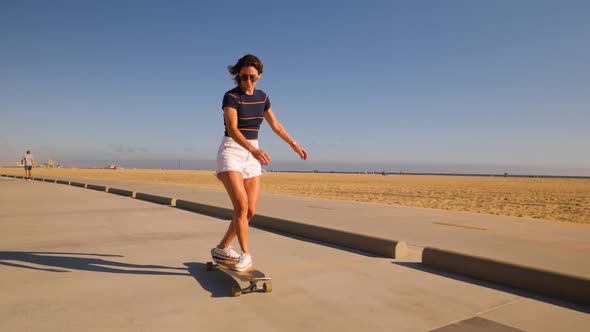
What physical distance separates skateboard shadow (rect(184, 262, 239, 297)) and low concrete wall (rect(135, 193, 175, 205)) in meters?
6.78

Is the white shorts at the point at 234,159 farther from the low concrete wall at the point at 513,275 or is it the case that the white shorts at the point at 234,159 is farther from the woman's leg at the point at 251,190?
the low concrete wall at the point at 513,275

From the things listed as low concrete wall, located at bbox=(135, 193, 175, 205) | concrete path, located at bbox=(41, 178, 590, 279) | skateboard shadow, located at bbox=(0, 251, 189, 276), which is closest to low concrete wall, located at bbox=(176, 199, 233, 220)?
low concrete wall, located at bbox=(135, 193, 175, 205)

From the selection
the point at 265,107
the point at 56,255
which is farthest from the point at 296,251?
the point at 56,255

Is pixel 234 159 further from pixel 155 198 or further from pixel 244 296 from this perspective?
pixel 155 198

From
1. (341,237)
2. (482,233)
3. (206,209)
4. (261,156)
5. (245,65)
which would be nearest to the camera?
(261,156)

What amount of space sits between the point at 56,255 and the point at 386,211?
6618mm

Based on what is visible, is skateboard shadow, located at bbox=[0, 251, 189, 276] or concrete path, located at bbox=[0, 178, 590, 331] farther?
skateboard shadow, located at bbox=[0, 251, 189, 276]

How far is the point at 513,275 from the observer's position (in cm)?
366

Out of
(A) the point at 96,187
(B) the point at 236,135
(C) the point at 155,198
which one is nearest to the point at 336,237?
(B) the point at 236,135

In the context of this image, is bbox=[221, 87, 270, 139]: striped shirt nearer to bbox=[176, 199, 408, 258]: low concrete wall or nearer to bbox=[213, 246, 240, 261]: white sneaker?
bbox=[213, 246, 240, 261]: white sneaker

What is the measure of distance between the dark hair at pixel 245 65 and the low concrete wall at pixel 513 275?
2556mm

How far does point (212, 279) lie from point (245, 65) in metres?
1.94

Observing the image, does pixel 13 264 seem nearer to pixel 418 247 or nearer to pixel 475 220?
pixel 418 247

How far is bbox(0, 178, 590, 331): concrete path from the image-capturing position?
271 centimetres
